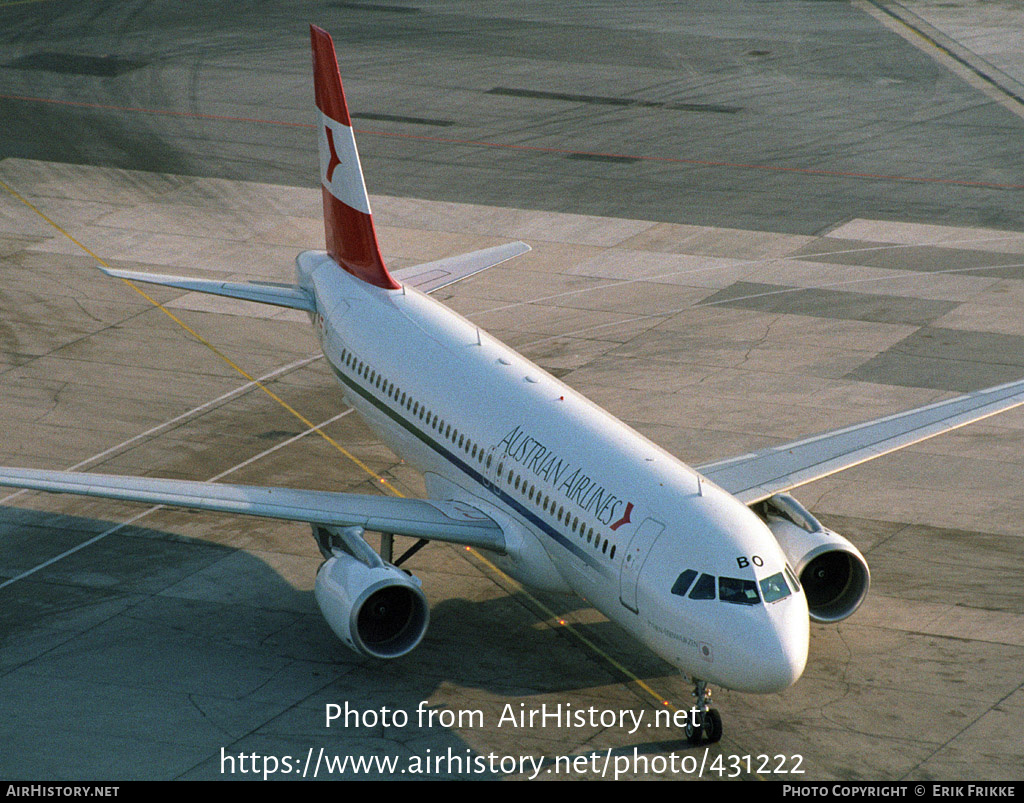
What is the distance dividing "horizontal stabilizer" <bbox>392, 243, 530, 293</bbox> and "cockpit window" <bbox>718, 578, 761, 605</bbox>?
16.3 m

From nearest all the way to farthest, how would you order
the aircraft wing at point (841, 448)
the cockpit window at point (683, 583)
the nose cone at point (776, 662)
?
the nose cone at point (776, 662), the cockpit window at point (683, 583), the aircraft wing at point (841, 448)

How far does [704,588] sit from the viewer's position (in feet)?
82.1

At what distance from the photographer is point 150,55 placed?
261ft

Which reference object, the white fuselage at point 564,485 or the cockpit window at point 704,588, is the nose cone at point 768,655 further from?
the cockpit window at point 704,588

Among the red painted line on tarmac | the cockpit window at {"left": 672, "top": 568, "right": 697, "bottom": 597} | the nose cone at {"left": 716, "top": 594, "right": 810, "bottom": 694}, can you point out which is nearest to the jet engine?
the nose cone at {"left": 716, "top": 594, "right": 810, "bottom": 694}

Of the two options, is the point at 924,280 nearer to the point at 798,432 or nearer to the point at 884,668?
the point at 798,432

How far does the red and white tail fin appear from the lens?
37.5 m

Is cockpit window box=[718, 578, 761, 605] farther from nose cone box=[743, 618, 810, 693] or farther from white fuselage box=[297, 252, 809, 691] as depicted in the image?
nose cone box=[743, 618, 810, 693]

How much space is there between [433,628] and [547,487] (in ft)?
14.1

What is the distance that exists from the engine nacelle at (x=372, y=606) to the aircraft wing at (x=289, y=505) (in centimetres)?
102

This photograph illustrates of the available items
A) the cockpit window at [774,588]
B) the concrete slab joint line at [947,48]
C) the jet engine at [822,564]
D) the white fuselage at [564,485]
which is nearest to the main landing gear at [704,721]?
the white fuselage at [564,485]

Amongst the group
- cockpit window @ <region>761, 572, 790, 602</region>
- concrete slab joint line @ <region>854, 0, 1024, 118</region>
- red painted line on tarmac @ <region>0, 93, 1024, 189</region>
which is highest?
cockpit window @ <region>761, 572, 790, 602</region>

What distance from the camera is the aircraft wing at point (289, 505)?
2928 centimetres
